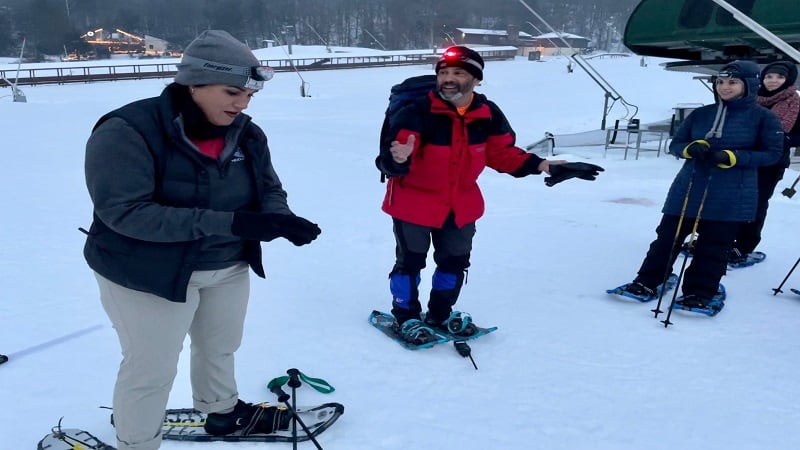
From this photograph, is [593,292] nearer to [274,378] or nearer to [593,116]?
[274,378]

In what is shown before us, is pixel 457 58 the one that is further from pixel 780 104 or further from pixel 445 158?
pixel 780 104

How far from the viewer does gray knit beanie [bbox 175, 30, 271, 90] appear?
1.81 meters

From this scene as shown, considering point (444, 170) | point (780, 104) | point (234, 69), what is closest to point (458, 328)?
point (444, 170)

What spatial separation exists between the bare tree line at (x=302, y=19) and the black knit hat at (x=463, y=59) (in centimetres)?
7062

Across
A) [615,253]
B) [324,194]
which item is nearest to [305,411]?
[615,253]

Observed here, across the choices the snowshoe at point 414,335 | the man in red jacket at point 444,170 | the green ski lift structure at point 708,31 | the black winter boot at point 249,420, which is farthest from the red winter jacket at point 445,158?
the green ski lift structure at point 708,31

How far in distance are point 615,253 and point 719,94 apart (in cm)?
198

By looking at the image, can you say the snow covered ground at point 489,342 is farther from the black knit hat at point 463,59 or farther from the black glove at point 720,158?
the black knit hat at point 463,59

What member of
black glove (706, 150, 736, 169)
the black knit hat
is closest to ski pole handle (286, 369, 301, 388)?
the black knit hat

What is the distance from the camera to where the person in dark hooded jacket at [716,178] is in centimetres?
364

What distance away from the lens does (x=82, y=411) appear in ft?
8.69

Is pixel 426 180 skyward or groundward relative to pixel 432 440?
skyward

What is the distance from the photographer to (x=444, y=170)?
3.13 m

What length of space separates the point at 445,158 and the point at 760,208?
3.27 metres
